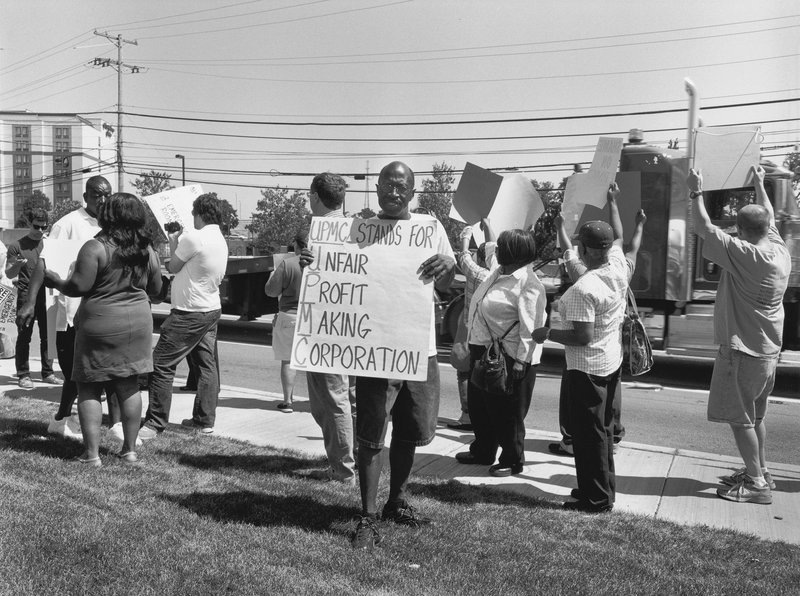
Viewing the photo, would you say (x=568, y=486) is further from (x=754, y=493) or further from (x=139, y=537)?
(x=139, y=537)

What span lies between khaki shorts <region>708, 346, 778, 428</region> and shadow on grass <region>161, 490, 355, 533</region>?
2.46 meters

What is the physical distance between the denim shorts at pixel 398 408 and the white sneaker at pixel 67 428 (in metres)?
2.82

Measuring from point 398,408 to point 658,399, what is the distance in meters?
6.31

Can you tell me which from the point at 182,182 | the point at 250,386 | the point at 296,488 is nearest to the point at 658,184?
the point at 250,386

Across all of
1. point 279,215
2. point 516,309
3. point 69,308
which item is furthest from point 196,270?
point 279,215

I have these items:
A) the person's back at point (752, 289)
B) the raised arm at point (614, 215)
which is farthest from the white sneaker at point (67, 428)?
the person's back at point (752, 289)

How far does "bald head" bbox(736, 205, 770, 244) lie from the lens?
476 cm

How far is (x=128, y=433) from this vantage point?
500cm

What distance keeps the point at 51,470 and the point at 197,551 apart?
1679mm

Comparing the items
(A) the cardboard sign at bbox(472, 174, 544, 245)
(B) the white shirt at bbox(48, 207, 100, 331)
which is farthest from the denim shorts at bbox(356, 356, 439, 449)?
(B) the white shirt at bbox(48, 207, 100, 331)

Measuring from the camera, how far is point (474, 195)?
233 inches

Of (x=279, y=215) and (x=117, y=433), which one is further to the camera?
(x=279, y=215)

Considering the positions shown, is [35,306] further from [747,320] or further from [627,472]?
[747,320]

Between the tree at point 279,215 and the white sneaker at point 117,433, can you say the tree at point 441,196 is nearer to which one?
the tree at point 279,215
